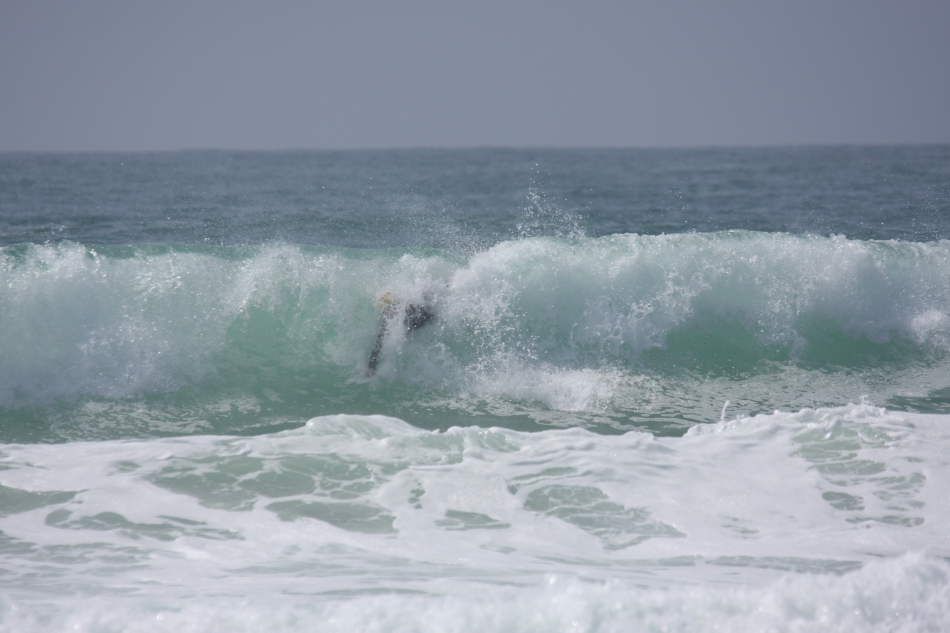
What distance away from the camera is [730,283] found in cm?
1285

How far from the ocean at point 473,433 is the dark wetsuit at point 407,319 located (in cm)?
8

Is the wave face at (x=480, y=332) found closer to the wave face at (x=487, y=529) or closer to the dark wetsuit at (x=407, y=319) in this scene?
the dark wetsuit at (x=407, y=319)

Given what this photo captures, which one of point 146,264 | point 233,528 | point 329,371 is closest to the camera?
point 233,528

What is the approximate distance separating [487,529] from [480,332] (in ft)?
17.7

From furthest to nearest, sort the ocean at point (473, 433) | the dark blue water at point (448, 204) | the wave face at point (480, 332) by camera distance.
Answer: the dark blue water at point (448, 204) → the wave face at point (480, 332) → the ocean at point (473, 433)

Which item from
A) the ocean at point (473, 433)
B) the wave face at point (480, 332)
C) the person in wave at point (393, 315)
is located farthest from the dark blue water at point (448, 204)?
the person in wave at point (393, 315)

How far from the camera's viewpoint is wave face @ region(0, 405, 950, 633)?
15.8 ft

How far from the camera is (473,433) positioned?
7.69 metres

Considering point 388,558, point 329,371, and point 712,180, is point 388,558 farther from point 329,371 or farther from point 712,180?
point 712,180

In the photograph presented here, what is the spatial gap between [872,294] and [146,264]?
10086 millimetres

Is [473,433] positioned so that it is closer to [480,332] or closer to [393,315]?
[480,332]

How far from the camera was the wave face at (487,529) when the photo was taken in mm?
4824

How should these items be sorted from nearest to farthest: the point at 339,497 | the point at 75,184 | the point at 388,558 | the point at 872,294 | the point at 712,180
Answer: the point at 388,558 → the point at 339,497 → the point at 872,294 → the point at 75,184 → the point at 712,180

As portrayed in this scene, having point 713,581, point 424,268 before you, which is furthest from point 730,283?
point 713,581
